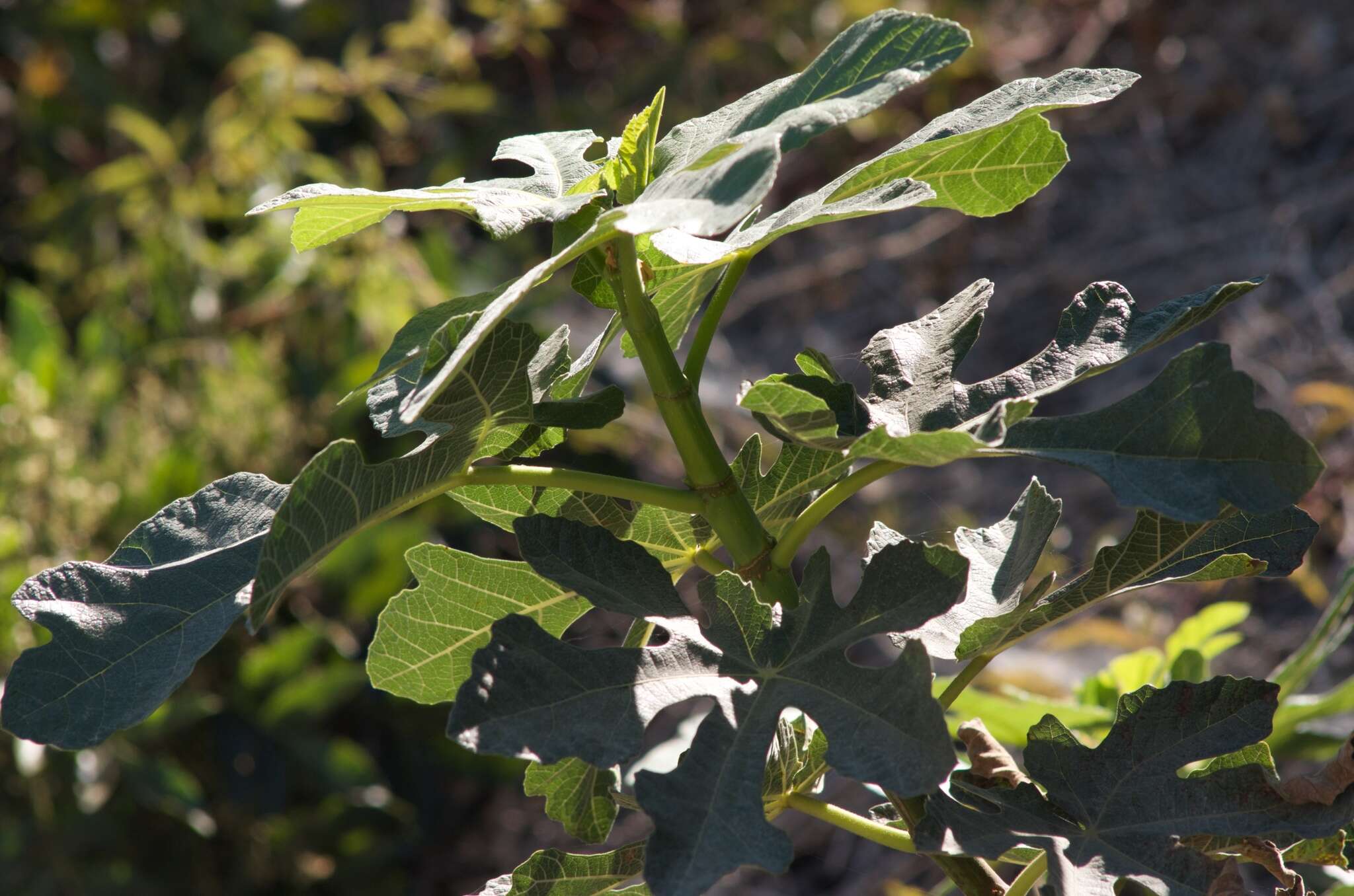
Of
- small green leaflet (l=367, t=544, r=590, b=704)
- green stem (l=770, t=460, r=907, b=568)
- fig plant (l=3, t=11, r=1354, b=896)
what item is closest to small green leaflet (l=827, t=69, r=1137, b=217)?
fig plant (l=3, t=11, r=1354, b=896)

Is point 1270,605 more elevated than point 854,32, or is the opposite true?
point 854,32

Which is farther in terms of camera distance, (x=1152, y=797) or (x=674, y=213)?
(x=1152, y=797)

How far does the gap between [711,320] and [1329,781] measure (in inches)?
12.3

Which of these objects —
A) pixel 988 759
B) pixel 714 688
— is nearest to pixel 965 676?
pixel 988 759

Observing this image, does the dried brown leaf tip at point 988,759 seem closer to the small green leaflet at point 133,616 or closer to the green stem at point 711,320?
the green stem at point 711,320

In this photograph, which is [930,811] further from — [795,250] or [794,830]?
[795,250]

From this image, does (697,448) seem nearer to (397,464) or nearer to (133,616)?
(397,464)

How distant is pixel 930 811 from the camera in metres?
0.44

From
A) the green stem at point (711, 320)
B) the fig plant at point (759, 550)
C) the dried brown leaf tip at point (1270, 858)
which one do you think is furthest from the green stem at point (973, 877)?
the green stem at point (711, 320)

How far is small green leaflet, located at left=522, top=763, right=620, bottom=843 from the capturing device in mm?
551

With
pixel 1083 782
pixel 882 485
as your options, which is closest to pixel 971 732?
pixel 1083 782

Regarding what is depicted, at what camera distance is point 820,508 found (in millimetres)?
494

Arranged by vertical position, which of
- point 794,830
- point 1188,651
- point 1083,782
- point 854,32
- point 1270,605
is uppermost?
point 854,32

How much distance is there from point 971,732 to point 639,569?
175 millimetres
